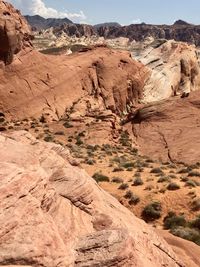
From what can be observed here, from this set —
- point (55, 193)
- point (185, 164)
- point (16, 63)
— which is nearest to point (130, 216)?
point (55, 193)

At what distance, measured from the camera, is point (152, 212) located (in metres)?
24.7

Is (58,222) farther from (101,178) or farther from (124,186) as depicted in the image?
(101,178)

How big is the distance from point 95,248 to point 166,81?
67.7 metres

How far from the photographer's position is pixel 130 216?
15.0 metres

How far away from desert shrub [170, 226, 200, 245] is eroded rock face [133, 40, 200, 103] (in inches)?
1968

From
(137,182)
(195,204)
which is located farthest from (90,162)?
(195,204)

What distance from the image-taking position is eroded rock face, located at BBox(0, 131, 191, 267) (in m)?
9.16

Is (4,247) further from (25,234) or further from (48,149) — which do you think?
(48,149)

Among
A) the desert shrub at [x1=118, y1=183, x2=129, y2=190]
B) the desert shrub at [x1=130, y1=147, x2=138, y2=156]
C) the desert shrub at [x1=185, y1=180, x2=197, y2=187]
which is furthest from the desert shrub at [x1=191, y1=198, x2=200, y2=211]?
the desert shrub at [x1=130, y1=147, x2=138, y2=156]

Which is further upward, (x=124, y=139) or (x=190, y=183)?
(x=190, y=183)

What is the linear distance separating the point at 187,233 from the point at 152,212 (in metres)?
3.52

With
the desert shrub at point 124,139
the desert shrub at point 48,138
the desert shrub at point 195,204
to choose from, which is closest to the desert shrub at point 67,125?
the desert shrub at point 48,138

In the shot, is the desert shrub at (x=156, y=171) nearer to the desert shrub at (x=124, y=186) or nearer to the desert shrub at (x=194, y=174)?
the desert shrub at (x=194, y=174)

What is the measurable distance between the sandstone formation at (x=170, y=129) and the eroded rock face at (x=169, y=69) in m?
15.7
